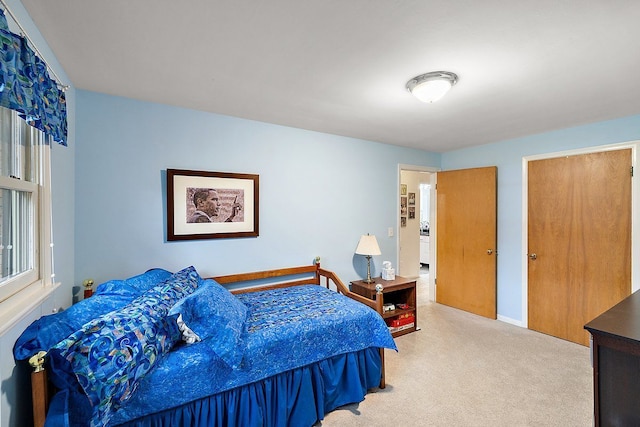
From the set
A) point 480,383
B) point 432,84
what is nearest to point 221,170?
point 432,84

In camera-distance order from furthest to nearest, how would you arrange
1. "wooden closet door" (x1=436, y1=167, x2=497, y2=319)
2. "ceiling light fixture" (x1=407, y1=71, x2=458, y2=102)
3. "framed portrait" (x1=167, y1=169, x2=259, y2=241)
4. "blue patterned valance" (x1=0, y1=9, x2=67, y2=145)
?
1. "wooden closet door" (x1=436, y1=167, x2=497, y2=319)
2. "framed portrait" (x1=167, y1=169, x2=259, y2=241)
3. "ceiling light fixture" (x1=407, y1=71, x2=458, y2=102)
4. "blue patterned valance" (x1=0, y1=9, x2=67, y2=145)

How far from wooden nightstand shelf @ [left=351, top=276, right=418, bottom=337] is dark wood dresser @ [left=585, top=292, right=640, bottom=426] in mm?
1994

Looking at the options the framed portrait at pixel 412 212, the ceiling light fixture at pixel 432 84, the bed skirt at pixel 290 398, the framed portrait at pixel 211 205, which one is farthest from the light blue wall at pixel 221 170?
the framed portrait at pixel 412 212

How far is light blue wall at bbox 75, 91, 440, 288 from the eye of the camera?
7.47 feet

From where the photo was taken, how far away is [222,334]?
5.51 ft

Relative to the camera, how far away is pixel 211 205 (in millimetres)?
2695

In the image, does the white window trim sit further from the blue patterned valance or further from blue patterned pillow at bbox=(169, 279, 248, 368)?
blue patterned pillow at bbox=(169, 279, 248, 368)

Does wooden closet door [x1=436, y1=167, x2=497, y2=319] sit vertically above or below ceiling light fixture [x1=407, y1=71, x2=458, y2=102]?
below

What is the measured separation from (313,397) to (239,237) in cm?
156

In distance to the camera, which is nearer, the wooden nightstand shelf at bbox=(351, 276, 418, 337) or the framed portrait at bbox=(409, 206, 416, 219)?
the wooden nightstand shelf at bbox=(351, 276, 418, 337)

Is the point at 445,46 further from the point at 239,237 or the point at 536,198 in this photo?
the point at 536,198

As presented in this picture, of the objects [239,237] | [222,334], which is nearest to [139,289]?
[222,334]

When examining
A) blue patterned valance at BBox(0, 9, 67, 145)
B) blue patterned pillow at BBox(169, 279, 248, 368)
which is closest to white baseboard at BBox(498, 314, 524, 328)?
blue patterned pillow at BBox(169, 279, 248, 368)

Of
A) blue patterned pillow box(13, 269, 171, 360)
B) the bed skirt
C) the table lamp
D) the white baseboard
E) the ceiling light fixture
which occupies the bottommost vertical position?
the white baseboard
